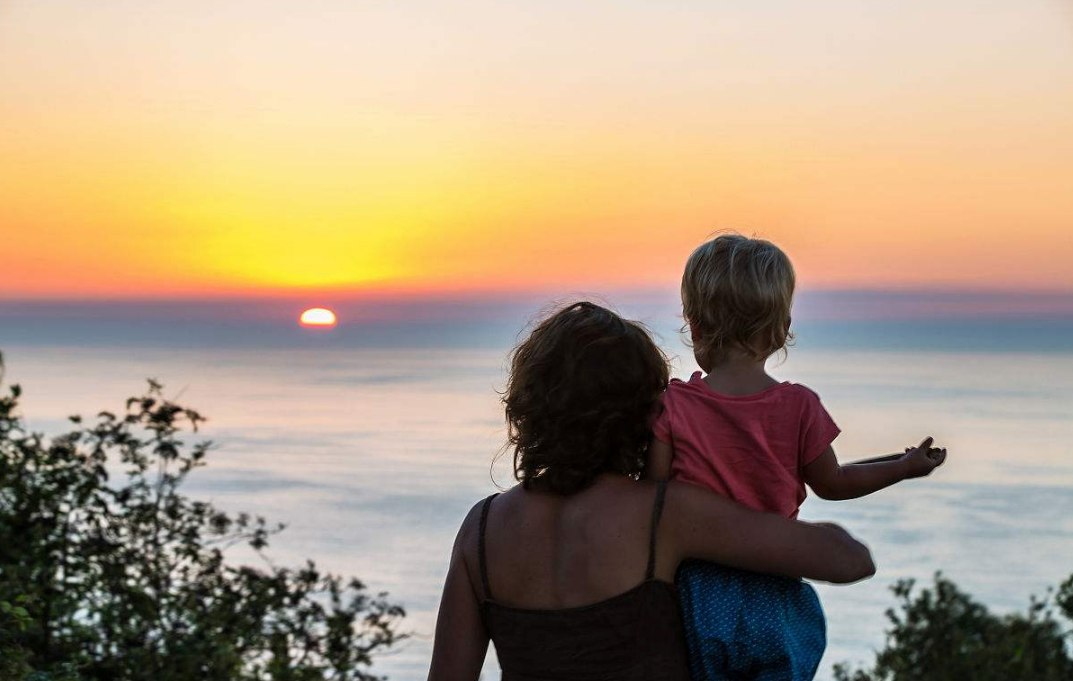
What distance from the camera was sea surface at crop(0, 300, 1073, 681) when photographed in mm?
7363

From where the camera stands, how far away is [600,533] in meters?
1.89

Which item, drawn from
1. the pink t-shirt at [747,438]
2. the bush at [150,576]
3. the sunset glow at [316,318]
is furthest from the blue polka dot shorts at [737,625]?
the sunset glow at [316,318]

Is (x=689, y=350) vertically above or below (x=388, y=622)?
above

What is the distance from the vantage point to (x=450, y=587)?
202cm

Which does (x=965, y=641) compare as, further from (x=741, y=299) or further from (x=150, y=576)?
(x=741, y=299)

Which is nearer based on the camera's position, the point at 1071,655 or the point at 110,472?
the point at 110,472

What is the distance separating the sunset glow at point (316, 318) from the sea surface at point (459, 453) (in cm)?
834

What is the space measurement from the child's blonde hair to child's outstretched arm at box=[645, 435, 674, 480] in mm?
220

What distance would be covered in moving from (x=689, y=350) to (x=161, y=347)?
24.5 metres

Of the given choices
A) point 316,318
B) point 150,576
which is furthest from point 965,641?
point 316,318

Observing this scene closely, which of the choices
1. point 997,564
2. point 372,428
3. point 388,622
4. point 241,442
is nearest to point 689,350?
point 388,622

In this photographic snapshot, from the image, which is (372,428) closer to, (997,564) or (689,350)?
(997,564)

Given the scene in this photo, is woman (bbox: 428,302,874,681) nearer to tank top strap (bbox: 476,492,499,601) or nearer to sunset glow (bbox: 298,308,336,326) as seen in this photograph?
tank top strap (bbox: 476,492,499,601)

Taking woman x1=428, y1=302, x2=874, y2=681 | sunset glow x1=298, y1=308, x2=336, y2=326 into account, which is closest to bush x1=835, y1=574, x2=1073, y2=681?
woman x1=428, y1=302, x2=874, y2=681
